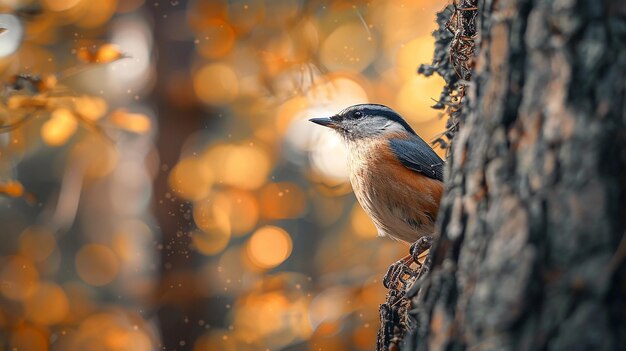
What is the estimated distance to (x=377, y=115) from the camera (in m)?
4.40

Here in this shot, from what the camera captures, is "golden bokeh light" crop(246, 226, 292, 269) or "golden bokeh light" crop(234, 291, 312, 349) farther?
"golden bokeh light" crop(246, 226, 292, 269)

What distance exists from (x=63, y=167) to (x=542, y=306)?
1143 centimetres

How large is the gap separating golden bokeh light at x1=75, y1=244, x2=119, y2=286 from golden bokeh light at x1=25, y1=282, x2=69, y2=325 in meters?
2.47

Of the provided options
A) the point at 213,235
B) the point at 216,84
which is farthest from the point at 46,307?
the point at 216,84

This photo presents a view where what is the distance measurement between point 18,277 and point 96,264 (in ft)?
9.82

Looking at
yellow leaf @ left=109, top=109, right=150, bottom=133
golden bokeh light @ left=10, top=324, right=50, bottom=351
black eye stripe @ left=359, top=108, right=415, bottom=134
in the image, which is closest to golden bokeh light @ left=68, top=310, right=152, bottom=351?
golden bokeh light @ left=10, top=324, right=50, bottom=351

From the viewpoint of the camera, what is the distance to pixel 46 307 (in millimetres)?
8289

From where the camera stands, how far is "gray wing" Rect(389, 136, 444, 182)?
3.80 meters

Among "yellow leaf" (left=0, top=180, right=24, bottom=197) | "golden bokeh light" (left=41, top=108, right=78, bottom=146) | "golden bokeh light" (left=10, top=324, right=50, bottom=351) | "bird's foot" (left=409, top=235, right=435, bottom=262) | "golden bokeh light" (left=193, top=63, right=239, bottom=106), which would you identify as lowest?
"golden bokeh light" (left=10, top=324, right=50, bottom=351)

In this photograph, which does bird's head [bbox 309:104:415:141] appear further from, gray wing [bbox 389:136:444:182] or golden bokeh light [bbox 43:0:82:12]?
golden bokeh light [bbox 43:0:82:12]

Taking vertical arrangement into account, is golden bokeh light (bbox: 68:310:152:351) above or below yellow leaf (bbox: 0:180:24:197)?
below

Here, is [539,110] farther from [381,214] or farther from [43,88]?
[43,88]

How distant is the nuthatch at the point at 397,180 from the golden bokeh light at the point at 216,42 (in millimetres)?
2634

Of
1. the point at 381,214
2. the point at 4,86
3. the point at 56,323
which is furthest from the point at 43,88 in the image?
the point at 56,323
